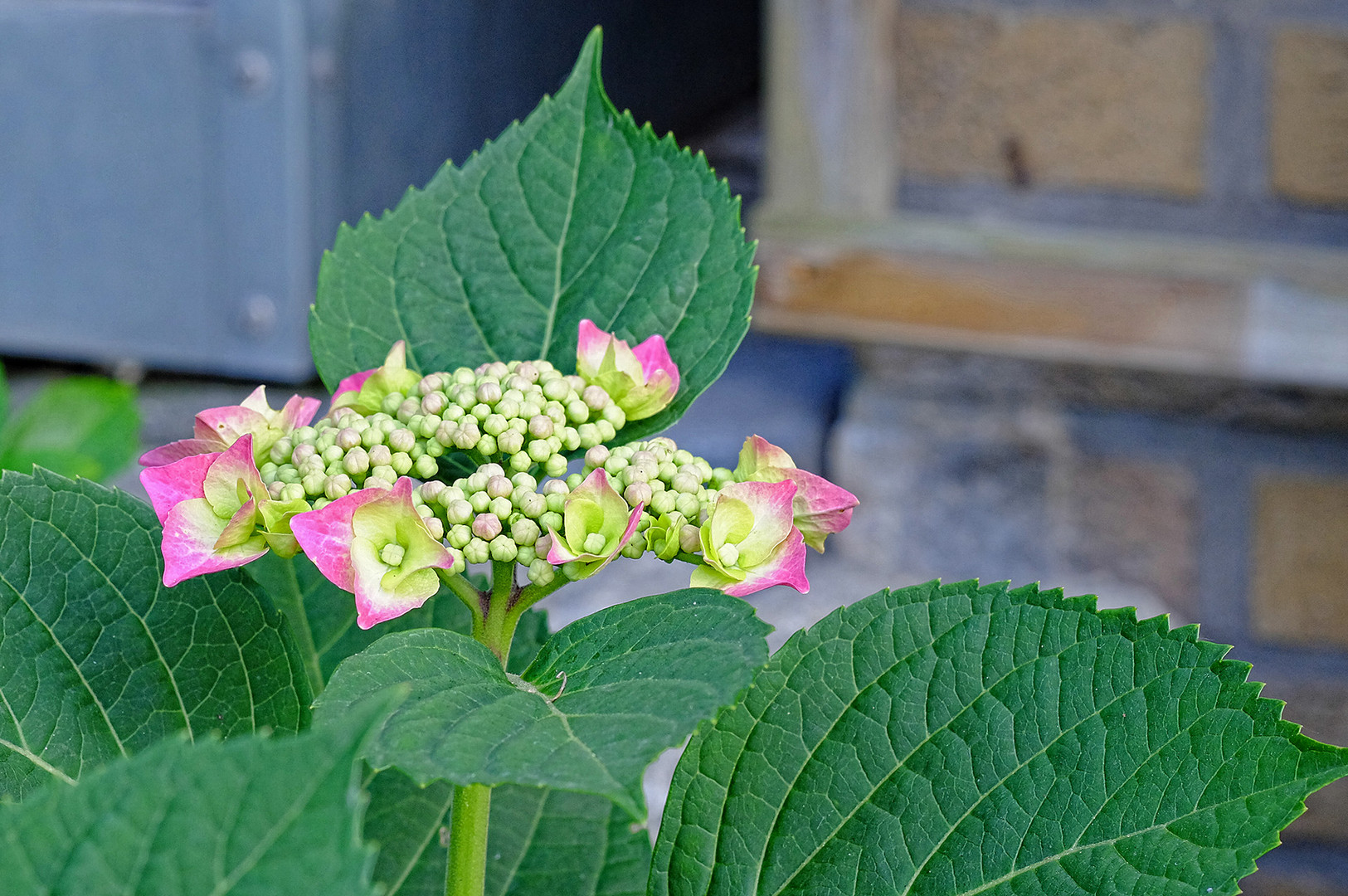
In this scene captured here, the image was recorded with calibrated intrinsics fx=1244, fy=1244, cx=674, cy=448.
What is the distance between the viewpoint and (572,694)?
22 centimetres

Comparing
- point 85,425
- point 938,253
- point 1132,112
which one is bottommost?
point 85,425

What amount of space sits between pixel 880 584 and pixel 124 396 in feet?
1.78

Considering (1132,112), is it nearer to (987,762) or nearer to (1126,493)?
(1126,493)

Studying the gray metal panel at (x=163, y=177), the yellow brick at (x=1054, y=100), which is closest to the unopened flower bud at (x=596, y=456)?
the yellow brick at (x=1054, y=100)

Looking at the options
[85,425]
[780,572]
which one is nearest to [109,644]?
[780,572]

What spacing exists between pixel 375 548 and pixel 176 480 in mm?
45

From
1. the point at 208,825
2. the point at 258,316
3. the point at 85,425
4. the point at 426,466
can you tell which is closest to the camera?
the point at 208,825

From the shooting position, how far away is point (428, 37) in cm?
107

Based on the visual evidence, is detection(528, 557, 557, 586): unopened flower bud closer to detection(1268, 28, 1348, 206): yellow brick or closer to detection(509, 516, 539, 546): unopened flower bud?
detection(509, 516, 539, 546): unopened flower bud

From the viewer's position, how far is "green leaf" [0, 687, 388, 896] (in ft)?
0.51

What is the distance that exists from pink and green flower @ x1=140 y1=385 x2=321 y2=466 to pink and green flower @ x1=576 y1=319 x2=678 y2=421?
0.20 feet

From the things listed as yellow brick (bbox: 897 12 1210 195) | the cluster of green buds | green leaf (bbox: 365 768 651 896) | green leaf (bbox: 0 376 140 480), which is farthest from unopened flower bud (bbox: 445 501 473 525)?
yellow brick (bbox: 897 12 1210 195)

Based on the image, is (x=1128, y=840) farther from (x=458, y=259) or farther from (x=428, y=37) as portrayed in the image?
(x=428, y=37)

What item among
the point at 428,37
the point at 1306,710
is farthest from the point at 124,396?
the point at 1306,710
